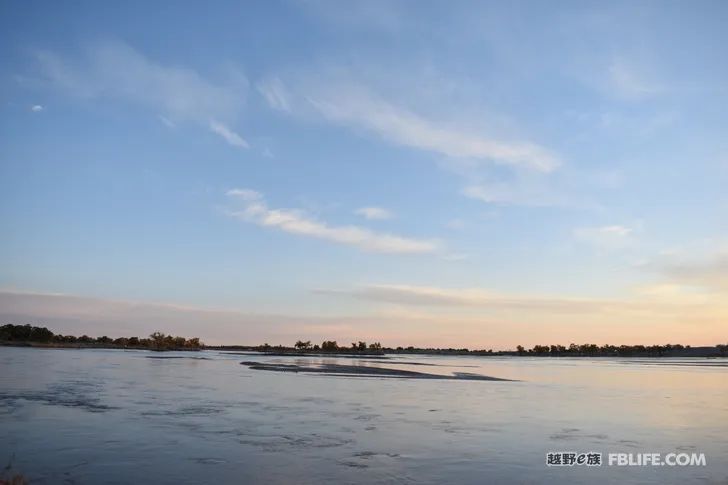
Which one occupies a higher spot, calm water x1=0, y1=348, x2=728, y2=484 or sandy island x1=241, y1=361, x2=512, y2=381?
calm water x1=0, y1=348, x2=728, y2=484

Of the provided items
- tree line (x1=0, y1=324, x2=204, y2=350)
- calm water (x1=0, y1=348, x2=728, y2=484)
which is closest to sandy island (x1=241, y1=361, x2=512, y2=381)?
calm water (x1=0, y1=348, x2=728, y2=484)

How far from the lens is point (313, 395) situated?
28438 mm

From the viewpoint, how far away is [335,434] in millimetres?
16906

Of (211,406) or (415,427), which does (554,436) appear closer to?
(415,427)

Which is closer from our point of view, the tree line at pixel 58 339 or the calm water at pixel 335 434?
the calm water at pixel 335 434

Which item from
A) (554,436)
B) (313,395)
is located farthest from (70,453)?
(313,395)

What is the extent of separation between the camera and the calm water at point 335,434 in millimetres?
12203

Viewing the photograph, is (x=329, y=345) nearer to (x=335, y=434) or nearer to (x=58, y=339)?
(x=58, y=339)

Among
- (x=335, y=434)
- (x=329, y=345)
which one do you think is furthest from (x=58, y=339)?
(x=335, y=434)

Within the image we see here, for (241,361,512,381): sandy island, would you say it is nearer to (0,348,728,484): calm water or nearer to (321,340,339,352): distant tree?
(0,348,728,484): calm water

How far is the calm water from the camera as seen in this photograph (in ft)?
40.0

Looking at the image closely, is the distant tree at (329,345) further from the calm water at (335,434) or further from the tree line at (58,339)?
the calm water at (335,434)

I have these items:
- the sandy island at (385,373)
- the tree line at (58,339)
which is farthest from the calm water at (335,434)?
the tree line at (58,339)

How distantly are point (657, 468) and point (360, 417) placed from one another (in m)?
10.5
